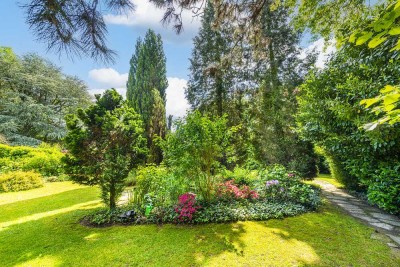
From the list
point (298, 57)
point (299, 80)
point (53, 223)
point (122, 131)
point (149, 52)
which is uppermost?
point (149, 52)

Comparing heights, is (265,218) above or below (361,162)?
below

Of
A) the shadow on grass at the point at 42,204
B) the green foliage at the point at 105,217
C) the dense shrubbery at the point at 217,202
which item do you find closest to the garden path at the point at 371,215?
the dense shrubbery at the point at 217,202

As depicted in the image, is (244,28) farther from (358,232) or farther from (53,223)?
(53,223)

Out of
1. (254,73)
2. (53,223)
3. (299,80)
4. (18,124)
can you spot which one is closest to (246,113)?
(254,73)

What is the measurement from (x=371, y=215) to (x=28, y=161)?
1458 centimetres

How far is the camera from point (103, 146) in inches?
191

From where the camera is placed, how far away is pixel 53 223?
4.75 m

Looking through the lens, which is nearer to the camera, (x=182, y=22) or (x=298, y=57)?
(x=182, y=22)

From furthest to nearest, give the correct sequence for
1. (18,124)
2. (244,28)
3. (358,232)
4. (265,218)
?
(18,124)
(265,218)
(244,28)
(358,232)

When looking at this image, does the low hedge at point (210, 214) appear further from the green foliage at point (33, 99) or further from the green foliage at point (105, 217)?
the green foliage at point (33, 99)

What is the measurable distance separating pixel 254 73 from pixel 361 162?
7.85m

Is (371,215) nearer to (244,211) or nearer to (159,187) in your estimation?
(244,211)

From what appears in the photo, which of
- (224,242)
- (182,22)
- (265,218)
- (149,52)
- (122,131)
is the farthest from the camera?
(149,52)

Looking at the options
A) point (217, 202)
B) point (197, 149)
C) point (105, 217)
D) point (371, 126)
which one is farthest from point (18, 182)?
point (371, 126)
